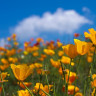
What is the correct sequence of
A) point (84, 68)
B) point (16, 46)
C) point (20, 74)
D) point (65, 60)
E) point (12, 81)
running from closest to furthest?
point (20, 74) < point (65, 60) < point (12, 81) < point (84, 68) < point (16, 46)

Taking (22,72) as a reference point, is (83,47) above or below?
above

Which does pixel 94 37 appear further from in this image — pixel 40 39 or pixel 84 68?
pixel 40 39

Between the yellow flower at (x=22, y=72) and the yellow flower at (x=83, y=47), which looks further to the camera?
the yellow flower at (x=83, y=47)

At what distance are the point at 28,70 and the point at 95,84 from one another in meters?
0.39

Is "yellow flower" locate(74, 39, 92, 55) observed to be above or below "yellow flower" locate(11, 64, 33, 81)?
above

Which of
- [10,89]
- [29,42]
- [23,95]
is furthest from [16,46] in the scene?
[23,95]

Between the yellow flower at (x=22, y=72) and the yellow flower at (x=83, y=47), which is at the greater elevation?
the yellow flower at (x=83, y=47)

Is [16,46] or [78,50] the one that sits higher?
[16,46]

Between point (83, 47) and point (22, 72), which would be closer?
point (22, 72)

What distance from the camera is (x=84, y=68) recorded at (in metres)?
3.62

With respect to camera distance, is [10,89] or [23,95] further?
[10,89]

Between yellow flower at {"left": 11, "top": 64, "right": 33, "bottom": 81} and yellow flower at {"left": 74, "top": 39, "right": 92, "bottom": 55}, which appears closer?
yellow flower at {"left": 11, "top": 64, "right": 33, "bottom": 81}

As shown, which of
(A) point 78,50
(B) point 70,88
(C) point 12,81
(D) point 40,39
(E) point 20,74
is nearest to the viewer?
(E) point 20,74

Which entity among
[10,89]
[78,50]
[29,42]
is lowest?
[10,89]
